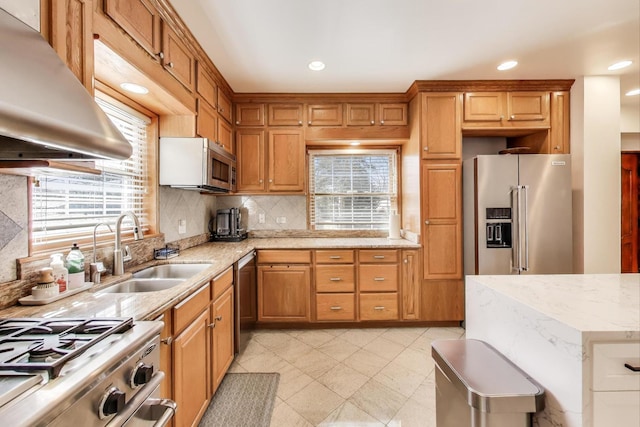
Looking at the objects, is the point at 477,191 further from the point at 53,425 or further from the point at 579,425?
the point at 53,425

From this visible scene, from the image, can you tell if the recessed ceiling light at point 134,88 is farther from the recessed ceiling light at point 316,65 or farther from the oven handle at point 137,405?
the oven handle at point 137,405

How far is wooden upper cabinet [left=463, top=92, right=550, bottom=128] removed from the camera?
3.04m

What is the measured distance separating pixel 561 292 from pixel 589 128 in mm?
2593

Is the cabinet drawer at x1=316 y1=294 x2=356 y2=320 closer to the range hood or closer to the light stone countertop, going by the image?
the light stone countertop

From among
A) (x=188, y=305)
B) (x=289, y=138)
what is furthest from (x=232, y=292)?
(x=289, y=138)

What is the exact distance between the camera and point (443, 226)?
3037mm

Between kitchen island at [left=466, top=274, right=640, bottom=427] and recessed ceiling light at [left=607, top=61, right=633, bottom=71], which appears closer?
kitchen island at [left=466, top=274, right=640, bottom=427]

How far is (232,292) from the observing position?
7.45 feet

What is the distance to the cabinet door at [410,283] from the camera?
10.0 feet

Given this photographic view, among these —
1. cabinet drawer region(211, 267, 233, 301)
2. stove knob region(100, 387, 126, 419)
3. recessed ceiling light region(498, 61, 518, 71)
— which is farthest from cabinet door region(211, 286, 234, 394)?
recessed ceiling light region(498, 61, 518, 71)

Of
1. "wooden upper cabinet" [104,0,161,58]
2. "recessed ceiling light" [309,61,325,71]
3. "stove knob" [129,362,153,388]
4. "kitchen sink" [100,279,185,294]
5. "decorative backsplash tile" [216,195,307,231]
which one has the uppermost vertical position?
"recessed ceiling light" [309,61,325,71]

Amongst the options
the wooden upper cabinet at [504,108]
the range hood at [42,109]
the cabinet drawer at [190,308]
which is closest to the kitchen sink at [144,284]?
the cabinet drawer at [190,308]

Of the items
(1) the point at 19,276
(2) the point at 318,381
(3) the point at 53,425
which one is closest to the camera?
(3) the point at 53,425

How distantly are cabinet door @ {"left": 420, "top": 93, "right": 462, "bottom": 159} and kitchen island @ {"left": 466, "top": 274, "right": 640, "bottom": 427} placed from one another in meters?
2.00
